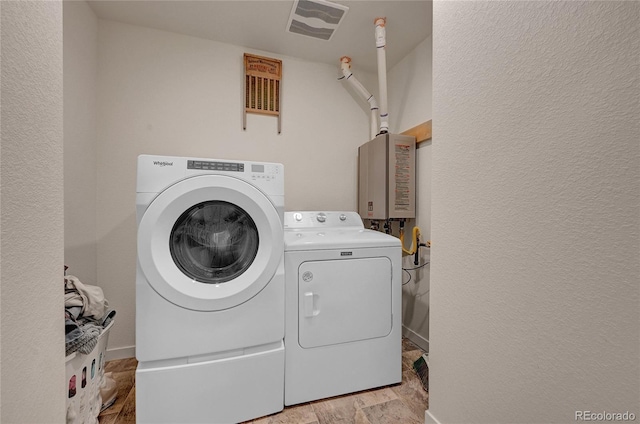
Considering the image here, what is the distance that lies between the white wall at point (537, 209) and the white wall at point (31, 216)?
1.24m

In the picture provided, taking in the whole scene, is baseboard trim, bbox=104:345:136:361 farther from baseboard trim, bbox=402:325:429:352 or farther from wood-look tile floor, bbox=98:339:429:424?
baseboard trim, bbox=402:325:429:352

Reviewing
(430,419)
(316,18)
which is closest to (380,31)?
(316,18)

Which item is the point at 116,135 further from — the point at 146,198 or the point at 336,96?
the point at 336,96

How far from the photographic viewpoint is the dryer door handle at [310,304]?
127cm

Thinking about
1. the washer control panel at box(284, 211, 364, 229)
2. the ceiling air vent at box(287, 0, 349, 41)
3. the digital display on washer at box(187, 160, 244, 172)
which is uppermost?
the ceiling air vent at box(287, 0, 349, 41)

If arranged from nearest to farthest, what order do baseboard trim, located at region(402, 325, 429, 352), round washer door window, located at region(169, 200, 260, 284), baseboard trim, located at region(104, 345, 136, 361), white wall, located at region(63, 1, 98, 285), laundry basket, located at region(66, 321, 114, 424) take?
laundry basket, located at region(66, 321, 114, 424), round washer door window, located at region(169, 200, 260, 284), white wall, located at region(63, 1, 98, 285), baseboard trim, located at region(104, 345, 136, 361), baseboard trim, located at region(402, 325, 429, 352)

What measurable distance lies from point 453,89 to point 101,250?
225 cm

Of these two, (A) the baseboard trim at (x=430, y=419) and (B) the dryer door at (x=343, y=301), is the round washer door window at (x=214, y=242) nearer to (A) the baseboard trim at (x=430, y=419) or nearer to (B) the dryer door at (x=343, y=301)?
(B) the dryer door at (x=343, y=301)

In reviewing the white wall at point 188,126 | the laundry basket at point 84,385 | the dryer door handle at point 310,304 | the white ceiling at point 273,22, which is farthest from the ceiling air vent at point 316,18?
the laundry basket at point 84,385

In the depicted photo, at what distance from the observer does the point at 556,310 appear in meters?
0.65

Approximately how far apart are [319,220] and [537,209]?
1.28 meters

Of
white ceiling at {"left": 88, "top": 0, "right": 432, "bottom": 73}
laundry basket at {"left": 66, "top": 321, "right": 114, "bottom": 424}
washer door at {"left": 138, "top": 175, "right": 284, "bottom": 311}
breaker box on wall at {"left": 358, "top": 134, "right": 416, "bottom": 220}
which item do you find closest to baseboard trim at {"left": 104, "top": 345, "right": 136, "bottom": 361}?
laundry basket at {"left": 66, "top": 321, "right": 114, "bottom": 424}

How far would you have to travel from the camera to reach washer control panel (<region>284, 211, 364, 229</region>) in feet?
5.77

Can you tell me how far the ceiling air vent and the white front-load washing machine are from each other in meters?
1.14
